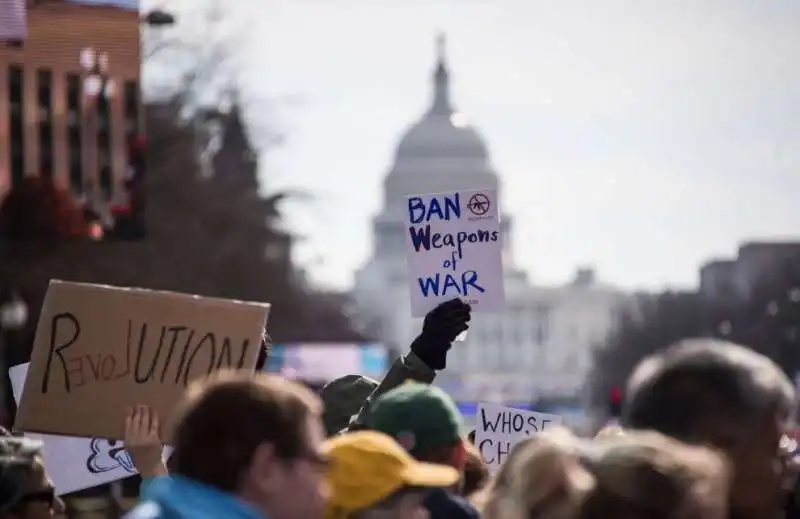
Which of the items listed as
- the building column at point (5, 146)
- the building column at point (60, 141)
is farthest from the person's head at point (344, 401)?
the building column at point (5, 146)

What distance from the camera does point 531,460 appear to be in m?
6.66

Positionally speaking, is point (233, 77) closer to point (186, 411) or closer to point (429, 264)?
point (429, 264)

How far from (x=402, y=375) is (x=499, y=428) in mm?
2750

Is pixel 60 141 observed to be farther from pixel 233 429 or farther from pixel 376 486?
pixel 233 429

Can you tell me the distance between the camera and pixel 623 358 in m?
138

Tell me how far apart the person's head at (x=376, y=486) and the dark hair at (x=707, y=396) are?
58cm

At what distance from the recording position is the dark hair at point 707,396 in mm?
6387

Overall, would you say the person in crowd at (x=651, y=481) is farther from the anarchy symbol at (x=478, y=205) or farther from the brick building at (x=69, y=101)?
the brick building at (x=69, y=101)

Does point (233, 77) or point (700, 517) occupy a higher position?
point (233, 77)

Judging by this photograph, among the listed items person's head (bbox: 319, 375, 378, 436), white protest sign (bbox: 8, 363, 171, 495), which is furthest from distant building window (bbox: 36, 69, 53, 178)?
person's head (bbox: 319, 375, 378, 436)

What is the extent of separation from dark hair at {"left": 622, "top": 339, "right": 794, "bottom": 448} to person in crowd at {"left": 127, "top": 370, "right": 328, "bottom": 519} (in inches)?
33.0

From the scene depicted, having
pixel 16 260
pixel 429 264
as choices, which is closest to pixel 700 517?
pixel 429 264

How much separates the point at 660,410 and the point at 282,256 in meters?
72.5

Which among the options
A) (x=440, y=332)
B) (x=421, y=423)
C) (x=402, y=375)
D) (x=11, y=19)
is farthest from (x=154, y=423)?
(x=11, y=19)
